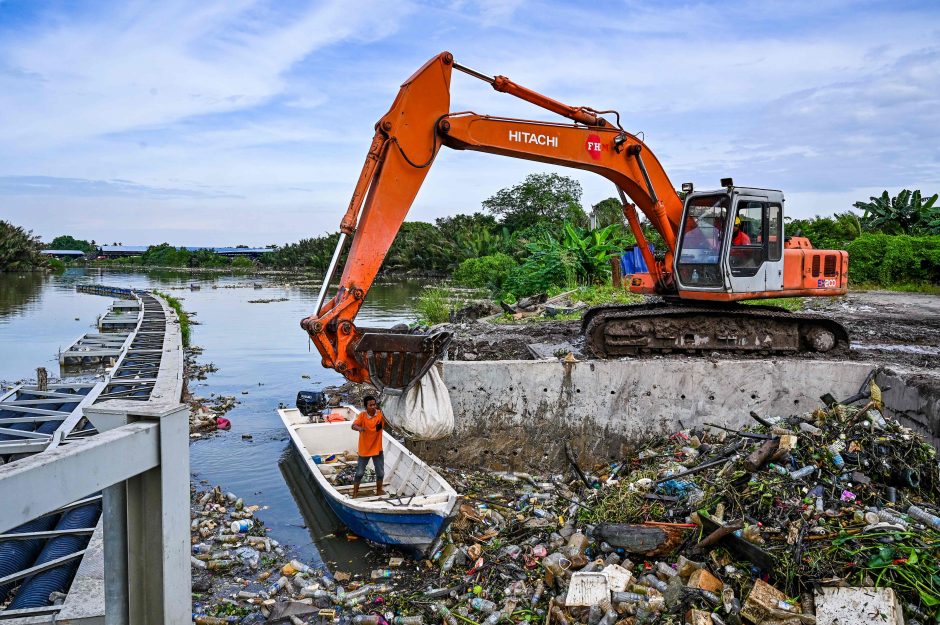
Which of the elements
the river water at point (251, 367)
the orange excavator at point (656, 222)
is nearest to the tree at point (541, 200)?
the river water at point (251, 367)

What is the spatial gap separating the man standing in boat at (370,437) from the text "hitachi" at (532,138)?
3557mm

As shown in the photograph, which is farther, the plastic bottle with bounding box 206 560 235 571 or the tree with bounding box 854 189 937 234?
the tree with bounding box 854 189 937 234

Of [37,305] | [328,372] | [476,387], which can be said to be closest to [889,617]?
[476,387]

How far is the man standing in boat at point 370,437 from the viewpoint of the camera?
7211 mm

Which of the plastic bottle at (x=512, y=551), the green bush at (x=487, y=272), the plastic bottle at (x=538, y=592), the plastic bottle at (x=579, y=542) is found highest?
the green bush at (x=487, y=272)

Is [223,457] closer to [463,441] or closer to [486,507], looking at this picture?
[463,441]

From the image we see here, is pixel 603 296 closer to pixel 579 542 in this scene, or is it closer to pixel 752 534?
pixel 579 542

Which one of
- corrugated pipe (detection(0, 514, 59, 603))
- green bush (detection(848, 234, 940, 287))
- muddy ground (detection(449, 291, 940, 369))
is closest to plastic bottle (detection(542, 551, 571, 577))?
corrugated pipe (detection(0, 514, 59, 603))

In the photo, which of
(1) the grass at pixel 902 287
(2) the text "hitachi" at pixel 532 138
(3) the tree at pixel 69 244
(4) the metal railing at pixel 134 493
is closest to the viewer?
(4) the metal railing at pixel 134 493

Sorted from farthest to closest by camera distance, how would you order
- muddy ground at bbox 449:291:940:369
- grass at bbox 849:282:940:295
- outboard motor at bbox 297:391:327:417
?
1. grass at bbox 849:282:940:295
2. outboard motor at bbox 297:391:327:417
3. muddy ground at bbox 449:291:940:369

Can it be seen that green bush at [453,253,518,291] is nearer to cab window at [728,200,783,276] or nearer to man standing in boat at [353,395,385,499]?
cab window at [728,200,783,276]

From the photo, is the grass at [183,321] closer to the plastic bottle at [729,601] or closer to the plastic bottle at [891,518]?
the plastic bottle at [729,601]

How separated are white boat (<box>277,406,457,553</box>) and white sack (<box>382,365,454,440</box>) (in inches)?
24.8

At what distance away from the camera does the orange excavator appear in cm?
754
